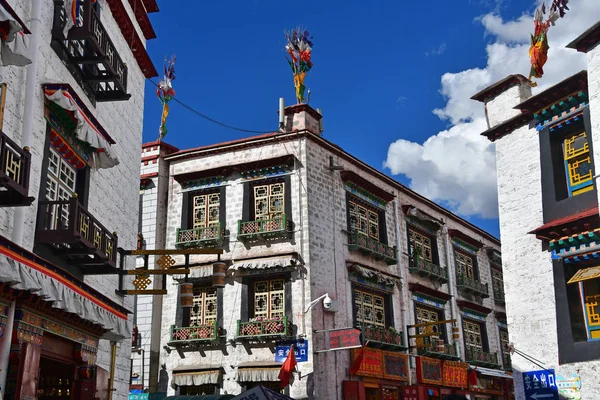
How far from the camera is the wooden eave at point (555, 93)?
577 inches

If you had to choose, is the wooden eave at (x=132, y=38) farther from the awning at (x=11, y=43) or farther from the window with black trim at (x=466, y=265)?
the window with black trim at (x=466, y=265)

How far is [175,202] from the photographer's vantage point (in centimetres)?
2458

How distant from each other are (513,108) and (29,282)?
1183cm

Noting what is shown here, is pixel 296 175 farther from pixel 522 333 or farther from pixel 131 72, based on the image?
pixel 522 333

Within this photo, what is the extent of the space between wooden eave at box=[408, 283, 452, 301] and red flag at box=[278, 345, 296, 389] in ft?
25.7

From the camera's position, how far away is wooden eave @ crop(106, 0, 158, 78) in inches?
594

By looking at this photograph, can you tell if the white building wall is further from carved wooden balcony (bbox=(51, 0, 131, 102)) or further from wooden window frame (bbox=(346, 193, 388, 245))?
wooden window frame (bbox=(346, 193, 388, 245))

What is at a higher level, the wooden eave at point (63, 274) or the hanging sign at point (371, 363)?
the wooden eave at point (63, 274)

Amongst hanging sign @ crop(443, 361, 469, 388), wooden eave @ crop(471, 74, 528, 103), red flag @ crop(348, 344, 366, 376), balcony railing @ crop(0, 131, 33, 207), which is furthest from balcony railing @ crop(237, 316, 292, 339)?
balcony railing @ crop(0, 131, 33, 207)

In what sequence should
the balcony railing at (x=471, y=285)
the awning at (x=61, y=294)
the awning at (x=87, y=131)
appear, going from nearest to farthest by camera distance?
the awning at (x=61, y=294)
the awning at (x=87, y=131)
the balcony railing at (x=471, y=285)

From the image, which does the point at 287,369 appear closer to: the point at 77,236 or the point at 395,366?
the point at 395,366

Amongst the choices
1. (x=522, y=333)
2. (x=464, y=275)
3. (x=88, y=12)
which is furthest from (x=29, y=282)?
(x=464, y=275)

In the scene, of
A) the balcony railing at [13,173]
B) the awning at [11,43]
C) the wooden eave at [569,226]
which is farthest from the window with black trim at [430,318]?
the awning at [11,43]

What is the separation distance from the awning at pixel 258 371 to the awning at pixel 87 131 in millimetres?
10461
